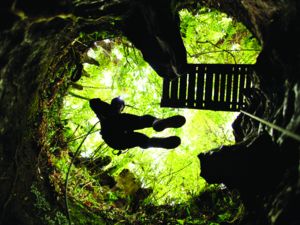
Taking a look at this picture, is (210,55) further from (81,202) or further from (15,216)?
(15,216)

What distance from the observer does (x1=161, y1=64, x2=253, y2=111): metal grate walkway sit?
22.6ft

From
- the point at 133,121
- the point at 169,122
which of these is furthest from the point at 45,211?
the point at 169,122

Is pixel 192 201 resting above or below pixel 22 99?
below

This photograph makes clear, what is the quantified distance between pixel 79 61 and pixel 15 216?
3.60 m

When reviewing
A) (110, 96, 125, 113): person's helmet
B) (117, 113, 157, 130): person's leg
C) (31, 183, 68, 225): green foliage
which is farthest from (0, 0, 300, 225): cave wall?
(117, 113, 157, 130): person's leg

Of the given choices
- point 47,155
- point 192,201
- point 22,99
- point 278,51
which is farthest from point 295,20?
point 192,201

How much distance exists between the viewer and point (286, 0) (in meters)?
3.18

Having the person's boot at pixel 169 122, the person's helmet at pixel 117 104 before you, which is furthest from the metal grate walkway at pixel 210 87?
the person's boot at pixel 169 122

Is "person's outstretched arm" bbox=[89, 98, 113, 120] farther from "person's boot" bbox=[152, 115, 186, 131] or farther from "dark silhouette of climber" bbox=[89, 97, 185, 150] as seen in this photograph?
"person's boot" bbox=[152, 115, 186, 131]

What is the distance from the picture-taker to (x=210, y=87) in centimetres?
695

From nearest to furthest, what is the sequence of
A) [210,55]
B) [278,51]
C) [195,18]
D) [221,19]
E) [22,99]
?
[278,51]
[22,99]
[195,18]
[221,19]
[210,55]

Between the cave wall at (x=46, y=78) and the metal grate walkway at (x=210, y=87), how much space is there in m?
1.26

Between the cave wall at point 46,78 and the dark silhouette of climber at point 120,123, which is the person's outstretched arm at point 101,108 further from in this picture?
the cave wall at point 46,78

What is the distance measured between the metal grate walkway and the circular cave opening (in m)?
1.21
